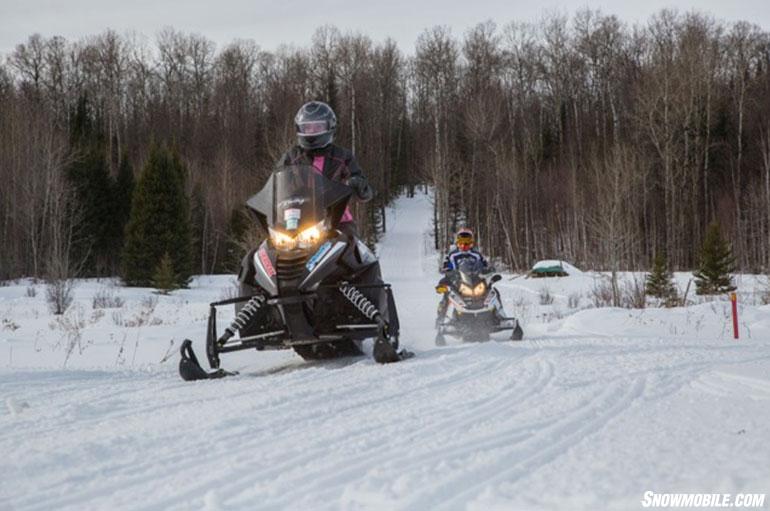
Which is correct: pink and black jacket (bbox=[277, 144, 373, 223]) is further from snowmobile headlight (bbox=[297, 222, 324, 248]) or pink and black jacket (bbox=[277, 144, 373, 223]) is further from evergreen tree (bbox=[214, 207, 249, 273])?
evergreen tree (bbox=[214, 207, 249, 273])

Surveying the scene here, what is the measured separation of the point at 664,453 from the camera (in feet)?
7.87

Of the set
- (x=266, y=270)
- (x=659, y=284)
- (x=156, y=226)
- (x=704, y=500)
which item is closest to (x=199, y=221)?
(x=156, y=226)

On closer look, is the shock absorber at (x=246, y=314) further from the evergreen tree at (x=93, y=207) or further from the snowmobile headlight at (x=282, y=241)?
the evergreen tree at (x=93, y=207)

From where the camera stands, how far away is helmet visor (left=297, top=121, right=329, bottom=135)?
19.4ft

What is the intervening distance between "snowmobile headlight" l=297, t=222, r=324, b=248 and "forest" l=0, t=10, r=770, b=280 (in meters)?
17.3

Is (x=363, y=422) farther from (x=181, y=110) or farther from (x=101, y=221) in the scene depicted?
(x=181, y=110)

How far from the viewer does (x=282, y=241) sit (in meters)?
5.14

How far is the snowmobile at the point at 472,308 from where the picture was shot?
30.3 feet

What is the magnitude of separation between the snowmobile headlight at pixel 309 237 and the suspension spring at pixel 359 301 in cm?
41

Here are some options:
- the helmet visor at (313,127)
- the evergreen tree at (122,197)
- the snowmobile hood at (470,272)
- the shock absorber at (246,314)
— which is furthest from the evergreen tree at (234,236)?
the shock absorber at (246,314)

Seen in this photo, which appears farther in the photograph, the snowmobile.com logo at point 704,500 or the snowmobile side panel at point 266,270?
the snowmobile side panel at point 266,270

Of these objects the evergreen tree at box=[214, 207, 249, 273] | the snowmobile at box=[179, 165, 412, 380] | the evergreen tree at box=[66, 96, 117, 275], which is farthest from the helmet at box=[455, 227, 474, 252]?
the evergreen tree at box=[66, 96, 117, 275]

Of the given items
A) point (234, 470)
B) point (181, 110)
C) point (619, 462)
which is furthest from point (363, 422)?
point (181, 110)

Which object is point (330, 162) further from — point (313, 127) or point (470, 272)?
point (470, 272)
